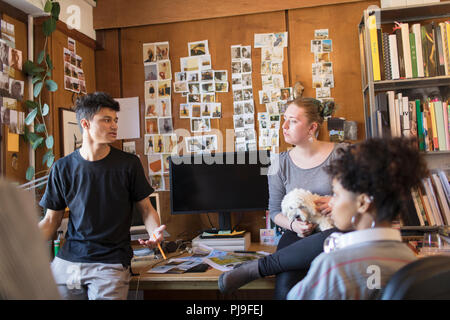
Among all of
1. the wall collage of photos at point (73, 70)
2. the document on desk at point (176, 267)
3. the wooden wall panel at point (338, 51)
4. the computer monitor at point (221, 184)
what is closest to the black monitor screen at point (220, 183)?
the computer monitor at point (221, 184)

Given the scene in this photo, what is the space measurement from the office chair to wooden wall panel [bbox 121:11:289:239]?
1.81 m

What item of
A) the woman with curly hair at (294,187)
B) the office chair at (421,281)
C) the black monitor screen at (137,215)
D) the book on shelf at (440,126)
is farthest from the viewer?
the black monitor screen at (137,215)

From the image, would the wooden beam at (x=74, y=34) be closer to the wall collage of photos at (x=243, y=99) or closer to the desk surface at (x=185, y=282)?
the wall collage of photos at (x=243, y=99)

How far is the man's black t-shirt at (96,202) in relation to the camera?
1746mm

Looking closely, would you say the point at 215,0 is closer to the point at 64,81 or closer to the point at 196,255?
the point at 64,81

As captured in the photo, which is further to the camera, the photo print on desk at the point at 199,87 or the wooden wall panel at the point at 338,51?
the photo print on desk at the point at 199,87

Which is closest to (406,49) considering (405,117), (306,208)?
(405,117)

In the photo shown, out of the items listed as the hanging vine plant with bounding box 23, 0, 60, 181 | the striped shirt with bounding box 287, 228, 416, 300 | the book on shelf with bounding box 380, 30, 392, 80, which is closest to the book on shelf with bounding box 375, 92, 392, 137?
the book on shelf with bounding box 380, 30, 392, 80

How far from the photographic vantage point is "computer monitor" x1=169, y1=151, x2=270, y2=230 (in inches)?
97.4

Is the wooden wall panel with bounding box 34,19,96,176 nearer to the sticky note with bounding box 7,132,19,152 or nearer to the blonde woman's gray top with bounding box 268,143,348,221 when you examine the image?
the sticky note with bounding box 7,132,19,152

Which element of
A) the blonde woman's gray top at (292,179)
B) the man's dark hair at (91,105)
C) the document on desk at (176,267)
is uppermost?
→ the man's dark hair at (91,105)

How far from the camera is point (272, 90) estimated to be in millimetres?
2596

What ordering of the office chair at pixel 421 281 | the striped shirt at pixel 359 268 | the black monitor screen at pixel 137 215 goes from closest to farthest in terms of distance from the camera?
1. the office chair at pixel 421 281
2. the striped shirt at pixel 359 268
3. the black monitor screen at pixel 137 215
